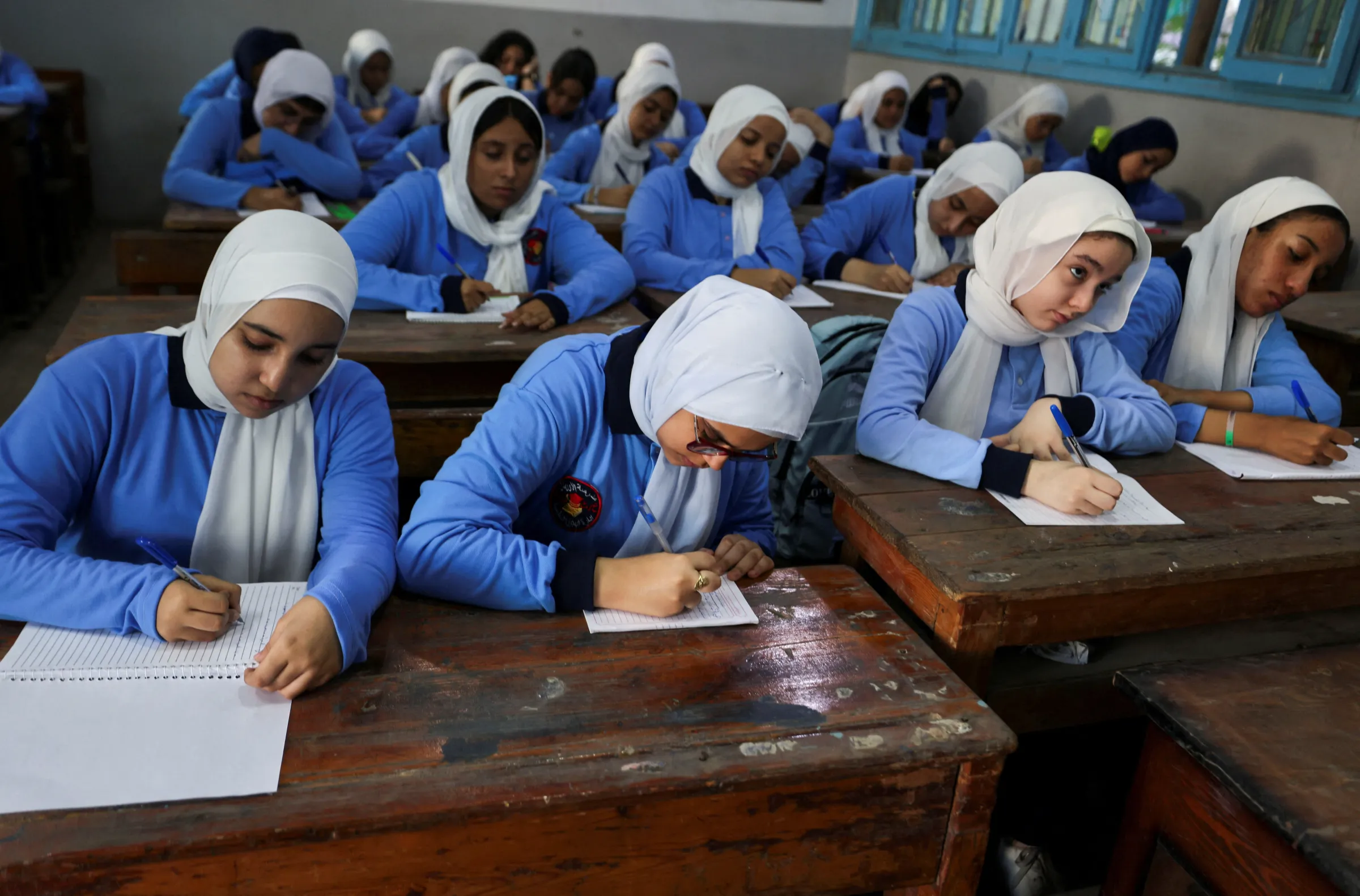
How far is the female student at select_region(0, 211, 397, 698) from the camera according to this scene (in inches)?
39.2

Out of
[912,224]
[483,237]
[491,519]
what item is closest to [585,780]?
[491,519]

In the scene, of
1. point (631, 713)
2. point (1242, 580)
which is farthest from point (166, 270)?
point (1242, 580)

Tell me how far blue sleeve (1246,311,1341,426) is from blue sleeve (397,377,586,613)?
5.10 ft

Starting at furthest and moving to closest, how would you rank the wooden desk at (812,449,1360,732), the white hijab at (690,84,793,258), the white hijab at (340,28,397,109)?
the white hijab at (340,28,397,109) < the white hijab at (690,84,793,258) < the wooden desk at (812,449,1360,732)

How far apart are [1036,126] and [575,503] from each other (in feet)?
16.6

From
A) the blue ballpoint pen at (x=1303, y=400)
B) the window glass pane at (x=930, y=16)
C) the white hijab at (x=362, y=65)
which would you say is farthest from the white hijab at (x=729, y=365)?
the window glass pane at (x=930, y=16)

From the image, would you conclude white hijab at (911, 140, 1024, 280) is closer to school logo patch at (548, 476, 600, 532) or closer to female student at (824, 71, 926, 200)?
school logo patch at (548, 476, 600, 532)

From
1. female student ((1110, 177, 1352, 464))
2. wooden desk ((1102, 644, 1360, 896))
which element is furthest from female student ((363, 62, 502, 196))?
wooden desk ((1102, 644, 1360, 896))

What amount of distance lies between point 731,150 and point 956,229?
76 cm

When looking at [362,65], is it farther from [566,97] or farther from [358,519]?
[358,519]

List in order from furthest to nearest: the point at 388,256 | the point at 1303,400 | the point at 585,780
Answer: the point at 388,256, the point at 1303,400, the point at 585,780

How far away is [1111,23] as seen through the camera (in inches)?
201

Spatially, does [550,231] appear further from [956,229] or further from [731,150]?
[956,229]

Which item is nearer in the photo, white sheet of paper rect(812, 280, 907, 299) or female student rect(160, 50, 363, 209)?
white sheet of paper rect(812, 280, 907, 299)
